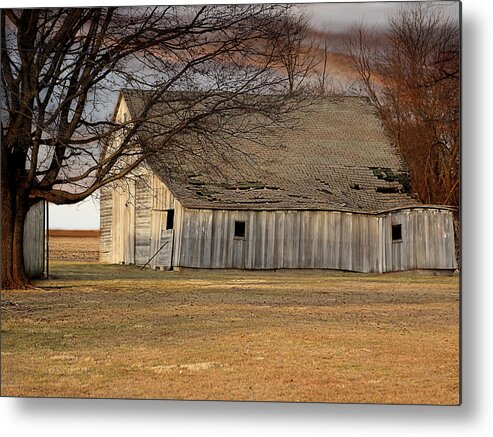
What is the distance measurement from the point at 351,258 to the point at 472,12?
1752 millimetres

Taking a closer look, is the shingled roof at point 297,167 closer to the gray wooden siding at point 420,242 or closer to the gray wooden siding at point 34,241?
the gray wooden siding at point 420,242

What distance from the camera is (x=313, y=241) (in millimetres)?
7098

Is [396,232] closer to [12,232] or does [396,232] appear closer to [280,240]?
[280,240]

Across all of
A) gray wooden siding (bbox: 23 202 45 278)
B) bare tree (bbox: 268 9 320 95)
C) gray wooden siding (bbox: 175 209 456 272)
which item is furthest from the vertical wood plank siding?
bare tree (bbox: 268 9 320 95)

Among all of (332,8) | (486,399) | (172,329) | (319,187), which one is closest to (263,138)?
(319,187)

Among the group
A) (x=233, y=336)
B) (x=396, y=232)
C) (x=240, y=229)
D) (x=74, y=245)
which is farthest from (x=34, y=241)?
(x=396, y=232)

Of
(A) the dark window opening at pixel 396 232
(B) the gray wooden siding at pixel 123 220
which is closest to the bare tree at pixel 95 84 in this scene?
(B) the gray wooden siding at pixel 123 220

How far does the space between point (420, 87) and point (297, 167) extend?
38.0 inches

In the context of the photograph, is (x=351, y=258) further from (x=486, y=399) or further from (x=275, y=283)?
(x=486, y=399)

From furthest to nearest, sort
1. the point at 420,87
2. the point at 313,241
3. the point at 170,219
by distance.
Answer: the point at 170,219, the point at 313,241, the point at 420,87

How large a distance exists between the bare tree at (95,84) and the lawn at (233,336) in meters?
0.50

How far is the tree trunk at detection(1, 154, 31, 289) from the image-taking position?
7250mm

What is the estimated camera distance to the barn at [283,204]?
7.03 m

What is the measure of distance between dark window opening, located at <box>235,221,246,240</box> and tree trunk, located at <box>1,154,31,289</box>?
144cm
